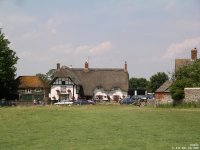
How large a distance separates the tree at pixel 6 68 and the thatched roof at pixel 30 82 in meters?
7.35

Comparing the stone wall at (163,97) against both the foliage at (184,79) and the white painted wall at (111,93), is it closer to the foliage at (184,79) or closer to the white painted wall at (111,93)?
the foliage at (184,79)

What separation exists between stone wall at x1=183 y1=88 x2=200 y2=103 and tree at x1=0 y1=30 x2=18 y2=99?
1490 inches

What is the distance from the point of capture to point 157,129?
73.0ft

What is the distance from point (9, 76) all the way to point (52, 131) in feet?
226

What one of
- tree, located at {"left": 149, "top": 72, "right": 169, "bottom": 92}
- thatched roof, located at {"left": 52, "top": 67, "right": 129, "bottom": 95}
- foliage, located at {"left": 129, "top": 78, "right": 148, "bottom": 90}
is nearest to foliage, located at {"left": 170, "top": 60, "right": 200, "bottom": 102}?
thatched roof, located at {"left": 52, "top": 67, "right": 129, "bottom": 95}

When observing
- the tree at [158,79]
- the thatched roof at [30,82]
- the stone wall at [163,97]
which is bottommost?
the stone wall at [163,97]

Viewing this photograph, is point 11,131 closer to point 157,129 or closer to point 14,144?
point 14,144

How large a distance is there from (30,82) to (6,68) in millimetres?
15590

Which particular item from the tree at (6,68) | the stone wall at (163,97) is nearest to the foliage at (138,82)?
the tree at (6,68)

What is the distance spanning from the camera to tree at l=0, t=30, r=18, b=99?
86.5m

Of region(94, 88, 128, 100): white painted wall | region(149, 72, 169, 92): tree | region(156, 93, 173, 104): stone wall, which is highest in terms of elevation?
region(149, 72, 169, 92): tree

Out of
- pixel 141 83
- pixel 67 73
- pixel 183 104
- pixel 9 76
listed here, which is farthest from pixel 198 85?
pixel 141 83

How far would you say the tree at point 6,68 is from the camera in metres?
86.5

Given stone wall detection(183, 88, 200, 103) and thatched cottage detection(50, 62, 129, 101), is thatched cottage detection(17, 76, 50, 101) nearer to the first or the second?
thatched cottage detection(50, 62, 129, 101)
